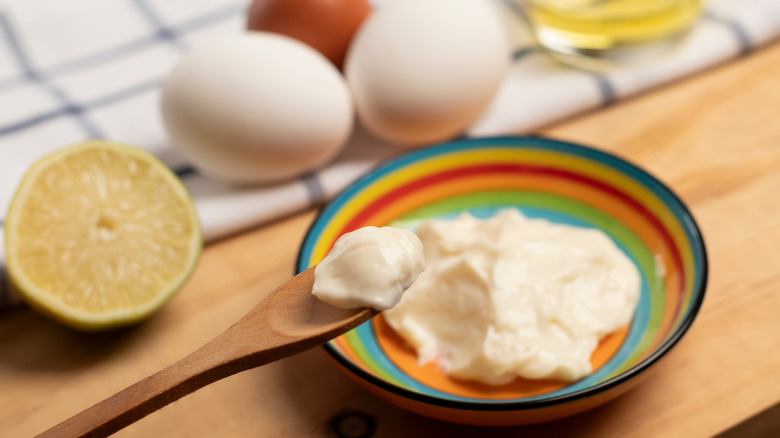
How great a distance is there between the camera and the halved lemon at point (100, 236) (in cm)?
93

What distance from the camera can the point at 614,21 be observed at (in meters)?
1.30

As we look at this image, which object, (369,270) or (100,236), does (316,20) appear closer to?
(100,236)

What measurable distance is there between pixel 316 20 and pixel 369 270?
648mm

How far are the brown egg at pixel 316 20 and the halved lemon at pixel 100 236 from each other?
12.8 inches

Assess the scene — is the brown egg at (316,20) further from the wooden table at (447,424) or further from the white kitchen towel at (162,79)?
the wooden table at (447,424)

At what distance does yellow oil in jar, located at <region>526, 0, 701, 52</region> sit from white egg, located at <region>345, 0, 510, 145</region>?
0.21 m

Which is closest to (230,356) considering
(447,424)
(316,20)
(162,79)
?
(447,424)

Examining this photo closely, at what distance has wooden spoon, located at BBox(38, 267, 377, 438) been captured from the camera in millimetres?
636

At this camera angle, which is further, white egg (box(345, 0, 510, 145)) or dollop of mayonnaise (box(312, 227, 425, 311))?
white egg (box(345, 0, 510, 145))

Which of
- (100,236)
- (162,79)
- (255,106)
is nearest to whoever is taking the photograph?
(100,236)

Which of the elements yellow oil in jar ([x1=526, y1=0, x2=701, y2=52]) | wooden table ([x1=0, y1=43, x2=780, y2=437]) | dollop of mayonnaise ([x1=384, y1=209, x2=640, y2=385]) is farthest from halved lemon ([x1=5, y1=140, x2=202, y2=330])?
yellow oil in jar ([x1=526, y1=0, x2=701, y2=52])

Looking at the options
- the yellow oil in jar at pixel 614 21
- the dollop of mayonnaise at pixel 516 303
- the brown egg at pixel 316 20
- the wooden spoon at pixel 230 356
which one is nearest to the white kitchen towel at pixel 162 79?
the yellow oil in jar at pixel 614 21

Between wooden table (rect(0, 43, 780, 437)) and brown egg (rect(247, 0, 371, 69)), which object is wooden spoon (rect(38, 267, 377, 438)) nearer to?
wooden table (rect(0, 43, 780, 437))

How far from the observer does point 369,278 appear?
658 mm
